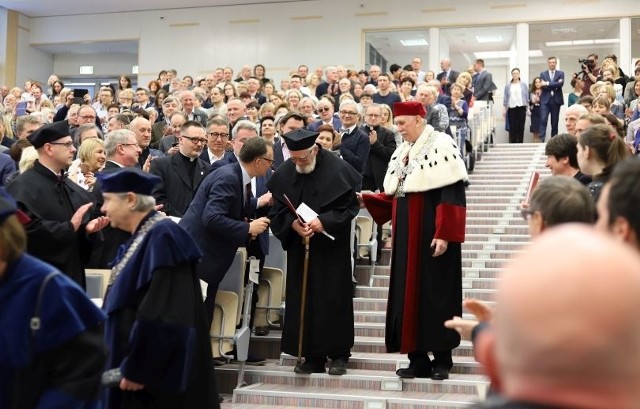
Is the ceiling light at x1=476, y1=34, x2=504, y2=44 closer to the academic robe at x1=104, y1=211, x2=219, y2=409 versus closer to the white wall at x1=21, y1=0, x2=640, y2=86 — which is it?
the white wall at x1=21, y1=0, x2=640, y2=86

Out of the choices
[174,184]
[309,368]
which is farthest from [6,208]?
[174,184]

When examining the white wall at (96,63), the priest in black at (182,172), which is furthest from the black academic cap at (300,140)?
the white wall at (96,63)

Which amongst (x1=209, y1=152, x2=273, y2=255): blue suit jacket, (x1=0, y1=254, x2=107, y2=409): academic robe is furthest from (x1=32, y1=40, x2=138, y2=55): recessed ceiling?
(x1=0, y1=254, x2=107, y2=409): academic robe

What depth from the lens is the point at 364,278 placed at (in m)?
8.78

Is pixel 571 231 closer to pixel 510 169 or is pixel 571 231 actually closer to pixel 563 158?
pixel 563 158

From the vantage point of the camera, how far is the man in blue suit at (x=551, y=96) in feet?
56.7

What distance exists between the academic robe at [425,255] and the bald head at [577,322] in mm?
5155

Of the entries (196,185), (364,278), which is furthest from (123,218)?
(364,278)

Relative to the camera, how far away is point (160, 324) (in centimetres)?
373

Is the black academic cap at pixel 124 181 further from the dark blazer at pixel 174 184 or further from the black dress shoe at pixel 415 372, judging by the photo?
the dark blazer at pixel 174 184

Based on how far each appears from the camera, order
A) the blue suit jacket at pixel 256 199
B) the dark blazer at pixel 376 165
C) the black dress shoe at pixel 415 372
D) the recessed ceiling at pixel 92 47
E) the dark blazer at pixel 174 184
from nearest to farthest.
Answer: the black dress shoe at pixel 415 372 → the blue suit jacket at pixel 256 199 → the dark blazer at pixel 174 184 → the dark blazer at pixel 376 165 → the recessed ceiling at pixel 92 47

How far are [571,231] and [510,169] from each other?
12966 mm

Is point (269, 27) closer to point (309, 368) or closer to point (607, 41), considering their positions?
point (607, 41)

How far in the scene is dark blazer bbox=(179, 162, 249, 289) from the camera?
20.7 ft
